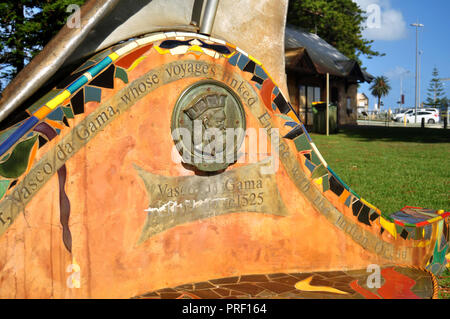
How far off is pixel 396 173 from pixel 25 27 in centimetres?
740

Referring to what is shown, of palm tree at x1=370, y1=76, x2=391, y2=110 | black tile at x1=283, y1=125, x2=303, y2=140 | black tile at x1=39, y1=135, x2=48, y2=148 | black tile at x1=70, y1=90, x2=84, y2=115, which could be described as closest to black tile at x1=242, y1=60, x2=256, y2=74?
black tile at x1=283, y1=125, x2=303, y2=140

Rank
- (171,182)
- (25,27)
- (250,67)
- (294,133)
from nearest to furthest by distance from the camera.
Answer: (171,182), (250,67), (294,133), (25,27)

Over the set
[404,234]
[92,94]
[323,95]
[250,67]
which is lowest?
[404,234]

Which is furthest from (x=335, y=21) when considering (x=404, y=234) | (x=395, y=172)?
(x=404, y=234)

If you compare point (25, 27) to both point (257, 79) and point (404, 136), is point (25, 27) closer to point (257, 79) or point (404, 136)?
point (257, 79)

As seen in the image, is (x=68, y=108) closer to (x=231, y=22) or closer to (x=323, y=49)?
(x=231, y=22)

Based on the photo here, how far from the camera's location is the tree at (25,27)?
8.11 metres

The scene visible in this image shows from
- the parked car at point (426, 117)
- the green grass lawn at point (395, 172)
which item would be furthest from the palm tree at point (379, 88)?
the green grass lawn at point (395, 172)

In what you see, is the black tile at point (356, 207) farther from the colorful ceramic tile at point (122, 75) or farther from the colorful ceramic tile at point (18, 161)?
the colorful ceramic tile at point (18, 161)

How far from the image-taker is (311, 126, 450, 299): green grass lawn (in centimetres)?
580

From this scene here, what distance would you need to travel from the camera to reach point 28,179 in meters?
2.06

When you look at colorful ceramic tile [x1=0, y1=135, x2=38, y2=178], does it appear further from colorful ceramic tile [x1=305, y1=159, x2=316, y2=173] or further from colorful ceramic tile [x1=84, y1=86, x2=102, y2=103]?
colorful ceramic tile [x1=305, y1=159, x2=316, y2=173]

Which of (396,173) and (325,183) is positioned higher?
(325,183)

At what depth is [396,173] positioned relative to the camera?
8.37 meters
